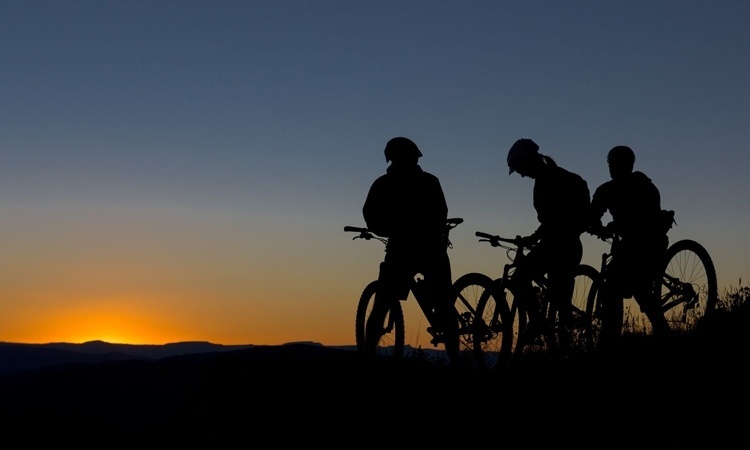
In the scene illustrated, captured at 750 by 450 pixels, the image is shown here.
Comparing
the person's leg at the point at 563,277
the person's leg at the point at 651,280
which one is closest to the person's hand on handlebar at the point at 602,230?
the person's leg at the point at 651,280

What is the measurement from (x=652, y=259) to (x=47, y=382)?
204067mm

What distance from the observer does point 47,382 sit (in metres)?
200

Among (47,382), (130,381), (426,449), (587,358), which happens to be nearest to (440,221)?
(587,358)

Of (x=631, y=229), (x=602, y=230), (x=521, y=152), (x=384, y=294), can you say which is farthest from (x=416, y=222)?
(x=631, y=229)

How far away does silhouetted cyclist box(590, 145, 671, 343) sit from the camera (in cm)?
1059

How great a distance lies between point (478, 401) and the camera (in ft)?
28.3

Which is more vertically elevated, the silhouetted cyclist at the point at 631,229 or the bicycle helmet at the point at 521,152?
the bicycle helmet at the point at 521,152

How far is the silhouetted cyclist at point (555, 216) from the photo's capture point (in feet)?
33.7

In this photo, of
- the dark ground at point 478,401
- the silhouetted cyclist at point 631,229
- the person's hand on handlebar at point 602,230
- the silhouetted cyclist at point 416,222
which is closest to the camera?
the dark ground at point 478,401

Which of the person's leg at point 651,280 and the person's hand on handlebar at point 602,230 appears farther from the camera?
the person's hand on handlebar at point 602,230

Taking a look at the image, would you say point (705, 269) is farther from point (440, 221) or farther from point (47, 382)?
point (47, 382)

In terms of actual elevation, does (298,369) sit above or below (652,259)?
below

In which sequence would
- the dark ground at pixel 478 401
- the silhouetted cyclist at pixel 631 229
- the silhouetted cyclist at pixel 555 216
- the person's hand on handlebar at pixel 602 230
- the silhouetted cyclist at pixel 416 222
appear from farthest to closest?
the person's hand on handlebar at pixel 602 230
the silhouetted cyclist at pixel 631 229
the silhouetted cyclist at pixel 416 222
the silhouetted cyclist at pixel 555 216
the dark ground at pixel 478 401

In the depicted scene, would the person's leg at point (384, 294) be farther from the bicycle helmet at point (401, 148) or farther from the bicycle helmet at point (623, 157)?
the bicycle helmet at point (623, 157)
